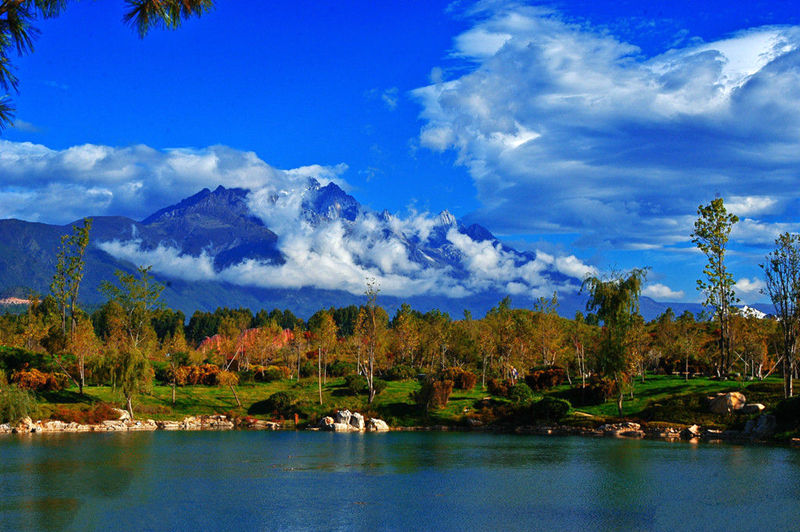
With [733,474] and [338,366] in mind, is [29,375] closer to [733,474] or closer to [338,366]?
[338,366]

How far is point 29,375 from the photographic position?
2972 inches

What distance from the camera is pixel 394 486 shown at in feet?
120

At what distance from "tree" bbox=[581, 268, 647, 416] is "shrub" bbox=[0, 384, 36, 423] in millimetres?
56999

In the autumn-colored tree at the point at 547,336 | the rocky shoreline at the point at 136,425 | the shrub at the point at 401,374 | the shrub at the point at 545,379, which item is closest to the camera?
the rocky shoreline at the point at 136,425

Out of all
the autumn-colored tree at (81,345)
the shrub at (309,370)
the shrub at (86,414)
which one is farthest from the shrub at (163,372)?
the shrub at (309,370)

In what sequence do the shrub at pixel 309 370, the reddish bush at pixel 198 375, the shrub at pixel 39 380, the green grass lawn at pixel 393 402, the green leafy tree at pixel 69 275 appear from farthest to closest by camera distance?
the shrub at pixel 309 370, the reddish bush at pixel 198 375, the green leafy tree at pixel 69 275, the shrub at pixel 39 380, the green grass lawn at pixel 393 402

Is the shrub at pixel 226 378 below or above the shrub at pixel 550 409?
above

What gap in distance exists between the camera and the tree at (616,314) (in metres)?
69.0

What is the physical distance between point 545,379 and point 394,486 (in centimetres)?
5254

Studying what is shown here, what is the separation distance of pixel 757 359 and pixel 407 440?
173 ft

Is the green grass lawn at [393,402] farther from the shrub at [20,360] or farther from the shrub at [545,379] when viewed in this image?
the shrub at [20,360]

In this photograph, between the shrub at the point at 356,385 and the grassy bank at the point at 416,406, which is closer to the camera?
the grassy bank at the point at 416,406

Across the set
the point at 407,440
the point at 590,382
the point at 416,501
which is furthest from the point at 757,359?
the point at 416,501

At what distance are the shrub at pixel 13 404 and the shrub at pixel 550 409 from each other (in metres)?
50.8
